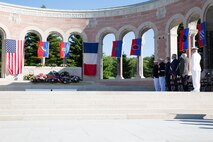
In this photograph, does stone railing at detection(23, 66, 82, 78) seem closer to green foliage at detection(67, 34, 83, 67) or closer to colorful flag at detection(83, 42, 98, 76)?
colorful flag at detection(83, 42, 98, 76)

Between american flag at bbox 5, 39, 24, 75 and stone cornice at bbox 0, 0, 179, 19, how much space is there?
3.17 meters

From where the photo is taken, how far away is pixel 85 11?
29734 millimetres

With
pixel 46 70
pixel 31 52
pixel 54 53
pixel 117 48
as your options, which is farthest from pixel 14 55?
pixel 54 53

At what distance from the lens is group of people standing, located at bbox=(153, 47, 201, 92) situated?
525 inches

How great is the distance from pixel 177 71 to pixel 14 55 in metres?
16.0

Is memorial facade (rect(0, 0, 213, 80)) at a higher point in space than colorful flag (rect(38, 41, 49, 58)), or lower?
higher

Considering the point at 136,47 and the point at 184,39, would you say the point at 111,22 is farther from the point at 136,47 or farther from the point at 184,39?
the point at 184,39

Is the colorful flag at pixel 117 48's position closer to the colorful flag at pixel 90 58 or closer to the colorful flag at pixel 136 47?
the colorful flag at pixel 136 47
